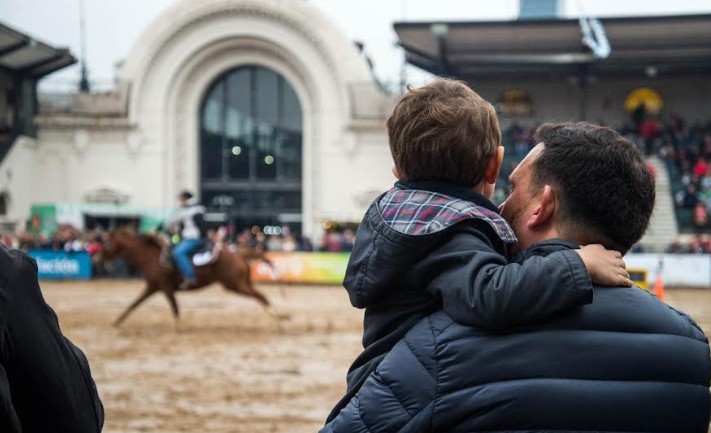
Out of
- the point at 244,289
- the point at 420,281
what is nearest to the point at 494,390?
the point at 420,281

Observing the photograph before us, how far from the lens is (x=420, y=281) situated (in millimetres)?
1887

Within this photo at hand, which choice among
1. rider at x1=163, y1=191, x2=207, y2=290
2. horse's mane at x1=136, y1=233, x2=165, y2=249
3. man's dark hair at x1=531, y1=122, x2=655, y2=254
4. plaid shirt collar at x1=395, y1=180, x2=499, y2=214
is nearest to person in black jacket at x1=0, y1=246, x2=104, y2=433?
plaid shirt collar at x1=395, y1=180, x2=499, y2=214

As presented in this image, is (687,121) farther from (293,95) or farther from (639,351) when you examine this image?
(639,351)

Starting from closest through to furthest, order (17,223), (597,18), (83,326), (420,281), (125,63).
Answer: (420,281) < (83,326) < (597,18) < (17,223) < (125,63)

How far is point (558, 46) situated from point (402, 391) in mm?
32853

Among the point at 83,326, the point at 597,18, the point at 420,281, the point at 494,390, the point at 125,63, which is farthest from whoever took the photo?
the point at 125,63

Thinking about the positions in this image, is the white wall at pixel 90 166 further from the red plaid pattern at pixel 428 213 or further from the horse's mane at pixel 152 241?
the red plaid pattern at pixel 428 213

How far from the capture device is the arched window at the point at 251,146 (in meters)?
35.7

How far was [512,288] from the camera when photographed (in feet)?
5.65

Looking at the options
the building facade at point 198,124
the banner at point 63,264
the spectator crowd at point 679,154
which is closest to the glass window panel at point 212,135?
the building facade at point 198,124

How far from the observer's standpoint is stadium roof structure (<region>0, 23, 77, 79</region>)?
30969 mm

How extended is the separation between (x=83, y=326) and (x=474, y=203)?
13.8 metres

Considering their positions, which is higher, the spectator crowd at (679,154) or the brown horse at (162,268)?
the spectator crowd at (679,154)

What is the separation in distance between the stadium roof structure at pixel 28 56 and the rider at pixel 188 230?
1981 centimetres
